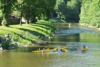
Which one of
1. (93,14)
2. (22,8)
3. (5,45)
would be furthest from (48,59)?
(93,14)

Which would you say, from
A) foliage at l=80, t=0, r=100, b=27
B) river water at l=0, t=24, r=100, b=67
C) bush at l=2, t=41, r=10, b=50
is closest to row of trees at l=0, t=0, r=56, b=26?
bush at l=2, t=41, r=10, b=50

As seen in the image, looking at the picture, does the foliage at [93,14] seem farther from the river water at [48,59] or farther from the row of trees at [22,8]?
the river water at [48,59]

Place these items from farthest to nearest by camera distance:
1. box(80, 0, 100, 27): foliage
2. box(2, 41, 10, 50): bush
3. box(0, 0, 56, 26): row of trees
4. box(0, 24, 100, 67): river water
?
box(80, 0, 100, 27): foliage < box(0, 0, 56, 26): row of trees < box(2, 41, 10, 50): bush < box(0, 24, 100, 67): river water

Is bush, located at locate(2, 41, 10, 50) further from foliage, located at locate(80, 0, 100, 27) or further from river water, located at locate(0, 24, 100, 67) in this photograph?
foliage, located at locate(80, 0, 100, 27)

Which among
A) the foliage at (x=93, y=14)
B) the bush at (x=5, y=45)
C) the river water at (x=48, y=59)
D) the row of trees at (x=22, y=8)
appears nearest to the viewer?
the river water at (x=48, y=59)

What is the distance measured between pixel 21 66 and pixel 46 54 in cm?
1185

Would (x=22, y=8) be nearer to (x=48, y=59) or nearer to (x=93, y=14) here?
(x=48, y=59)

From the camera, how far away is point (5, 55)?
4922 cm

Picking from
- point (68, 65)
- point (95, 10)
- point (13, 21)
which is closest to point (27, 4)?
point (13, 21)

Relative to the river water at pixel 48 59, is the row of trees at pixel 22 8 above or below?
above

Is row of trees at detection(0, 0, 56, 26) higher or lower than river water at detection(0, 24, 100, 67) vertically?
higher

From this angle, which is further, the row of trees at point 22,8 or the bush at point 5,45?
the row of trees at point 22,8

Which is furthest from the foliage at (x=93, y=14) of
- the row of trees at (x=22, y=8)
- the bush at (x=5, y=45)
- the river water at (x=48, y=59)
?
the river water at (x=48, y=59)

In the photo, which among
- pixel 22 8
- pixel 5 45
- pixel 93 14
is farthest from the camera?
pixel 93 14
